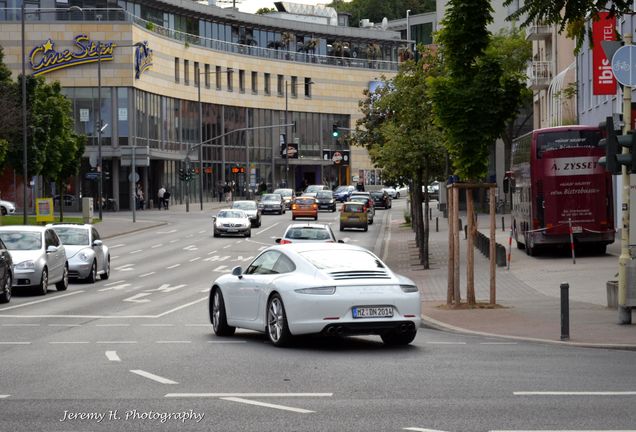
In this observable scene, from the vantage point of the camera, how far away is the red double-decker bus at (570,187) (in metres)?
40.1

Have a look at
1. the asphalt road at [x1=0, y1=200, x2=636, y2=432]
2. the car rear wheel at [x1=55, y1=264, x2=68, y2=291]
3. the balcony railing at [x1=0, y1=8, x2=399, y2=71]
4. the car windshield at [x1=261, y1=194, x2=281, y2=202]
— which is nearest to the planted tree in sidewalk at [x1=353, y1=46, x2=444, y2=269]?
the car rear wheel at [x1=55, y1=264, x2=68, y2=291]

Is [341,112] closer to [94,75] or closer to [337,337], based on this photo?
[94,75]

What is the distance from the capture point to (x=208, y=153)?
119688 millimetres

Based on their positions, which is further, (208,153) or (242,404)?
(208,153)

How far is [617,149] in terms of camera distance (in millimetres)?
19328

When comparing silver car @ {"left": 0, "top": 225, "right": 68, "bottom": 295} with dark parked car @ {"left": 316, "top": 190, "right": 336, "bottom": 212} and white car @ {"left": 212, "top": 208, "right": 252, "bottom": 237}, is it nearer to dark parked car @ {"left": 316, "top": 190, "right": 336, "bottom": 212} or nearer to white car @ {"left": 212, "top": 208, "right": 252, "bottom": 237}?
white car @ {"left": 212, "top": 208, "right": 252, "bottom": 237}

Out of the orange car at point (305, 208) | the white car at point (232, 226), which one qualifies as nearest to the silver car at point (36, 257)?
the white car at point (232, 226)

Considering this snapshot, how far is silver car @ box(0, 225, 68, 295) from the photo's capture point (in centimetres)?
2914

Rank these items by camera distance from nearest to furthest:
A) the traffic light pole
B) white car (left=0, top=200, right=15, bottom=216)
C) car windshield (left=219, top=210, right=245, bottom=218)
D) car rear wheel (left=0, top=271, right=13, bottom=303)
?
the traffic light pole, car rear wheel (left=0, top=271, right=13, bottom=303), car windshield (left=219, top=210, right=245, bottom=218), white car (left=0, top=200, right=15, bottom=216)

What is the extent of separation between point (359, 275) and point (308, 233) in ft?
80.7

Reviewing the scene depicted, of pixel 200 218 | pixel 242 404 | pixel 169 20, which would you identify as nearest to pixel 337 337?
pixel 242 404

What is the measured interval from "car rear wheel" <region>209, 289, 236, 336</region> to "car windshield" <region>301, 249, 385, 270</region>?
2162mm

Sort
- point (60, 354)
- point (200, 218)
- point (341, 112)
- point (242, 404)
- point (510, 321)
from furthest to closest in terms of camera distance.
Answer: point (341, 112) < point (200, 218) < point (510, 321) < point (60, 354) < point (242, 404)

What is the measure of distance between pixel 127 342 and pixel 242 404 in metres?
6.97
